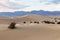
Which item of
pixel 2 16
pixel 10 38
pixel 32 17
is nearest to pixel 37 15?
pixel 32 17

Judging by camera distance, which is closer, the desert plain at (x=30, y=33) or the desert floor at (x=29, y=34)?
the desert floor at (x=29, y=34)

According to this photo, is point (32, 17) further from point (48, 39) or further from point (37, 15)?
point (48, 39)

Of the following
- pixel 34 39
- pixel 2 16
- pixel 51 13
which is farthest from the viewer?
pixel 51 13

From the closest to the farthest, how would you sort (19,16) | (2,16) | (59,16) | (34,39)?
1. (34,39)
2. (2,16)
3. (19,16)
4. (59,16)

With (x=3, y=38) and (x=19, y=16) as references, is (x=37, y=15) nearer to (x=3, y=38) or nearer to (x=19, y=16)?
(x=19, y=16)

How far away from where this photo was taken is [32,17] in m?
16.6

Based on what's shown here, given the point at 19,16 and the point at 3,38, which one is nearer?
the point at 3,38

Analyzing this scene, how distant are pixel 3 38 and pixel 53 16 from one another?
526 inches

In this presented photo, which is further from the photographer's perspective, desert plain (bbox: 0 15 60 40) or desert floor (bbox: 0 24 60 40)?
desert plain (bbox: 0 15 60 40)

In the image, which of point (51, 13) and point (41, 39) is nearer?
point (41, 39)

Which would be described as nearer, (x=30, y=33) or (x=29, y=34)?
(x=29, y=34)

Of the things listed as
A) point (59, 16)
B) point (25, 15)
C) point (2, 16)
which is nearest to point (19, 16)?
point (25, 15)

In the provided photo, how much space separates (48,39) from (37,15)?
1186 centimetres

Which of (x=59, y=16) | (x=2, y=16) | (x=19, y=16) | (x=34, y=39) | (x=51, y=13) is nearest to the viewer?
(x=34, y=39)
